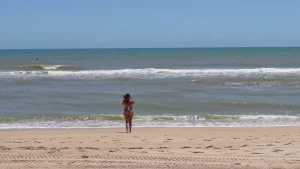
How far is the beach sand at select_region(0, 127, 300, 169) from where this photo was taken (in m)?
7.34

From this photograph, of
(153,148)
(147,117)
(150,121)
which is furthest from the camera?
(147,117)

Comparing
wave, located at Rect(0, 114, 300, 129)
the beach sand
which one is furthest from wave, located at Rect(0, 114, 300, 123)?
the beach sand

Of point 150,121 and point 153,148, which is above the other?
point 150,121

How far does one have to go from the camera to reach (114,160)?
7.52 m

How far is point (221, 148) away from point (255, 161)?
149cm

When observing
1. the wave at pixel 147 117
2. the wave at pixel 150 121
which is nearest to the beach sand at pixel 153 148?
the wave at pixel 150 121

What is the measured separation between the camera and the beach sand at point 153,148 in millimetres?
7336

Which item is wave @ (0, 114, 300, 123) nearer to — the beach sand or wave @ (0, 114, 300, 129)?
wave @ (0, 114, 300, 129)

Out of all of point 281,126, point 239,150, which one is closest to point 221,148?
point 239,150

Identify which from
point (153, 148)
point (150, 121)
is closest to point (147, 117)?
point (150, 121)

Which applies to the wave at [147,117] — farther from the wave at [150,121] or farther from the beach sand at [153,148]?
the beach sand at [153,148]

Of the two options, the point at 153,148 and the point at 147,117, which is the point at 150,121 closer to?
the point at 147,117

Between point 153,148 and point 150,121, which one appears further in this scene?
point 150,121

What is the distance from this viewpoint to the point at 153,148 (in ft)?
29.7
